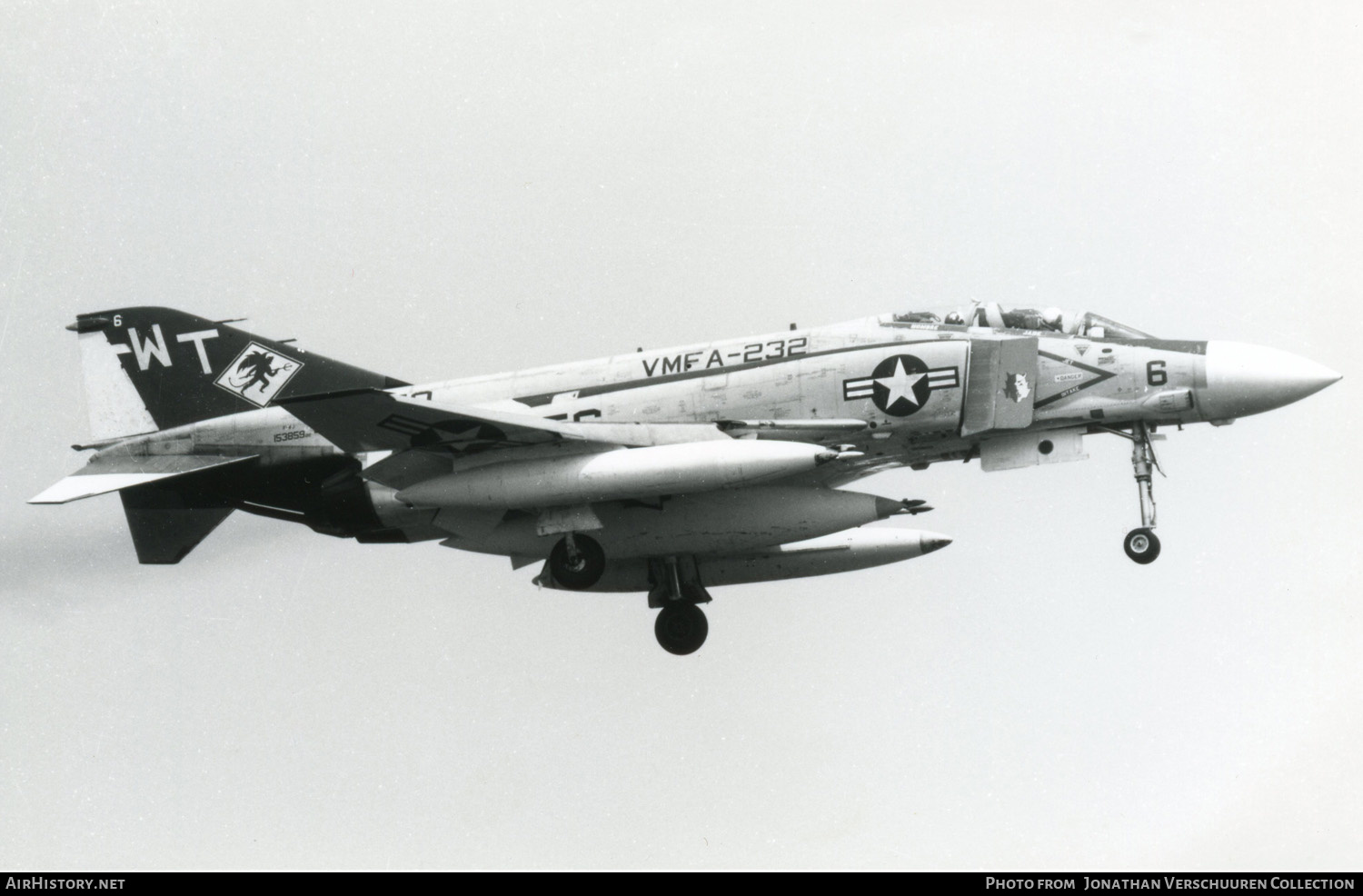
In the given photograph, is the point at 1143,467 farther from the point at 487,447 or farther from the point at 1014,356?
the point at 487,447

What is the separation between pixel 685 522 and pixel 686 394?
1511 mm

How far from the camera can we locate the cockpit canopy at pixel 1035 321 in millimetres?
18172

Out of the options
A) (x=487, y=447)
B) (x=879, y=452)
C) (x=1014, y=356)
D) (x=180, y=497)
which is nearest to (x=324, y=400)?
(x=487, y=447)

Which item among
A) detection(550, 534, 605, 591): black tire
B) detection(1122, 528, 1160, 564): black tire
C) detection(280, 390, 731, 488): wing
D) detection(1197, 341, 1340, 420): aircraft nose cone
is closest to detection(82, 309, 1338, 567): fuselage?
detection(1197, 341, 1340, 420): aircraft nose cone

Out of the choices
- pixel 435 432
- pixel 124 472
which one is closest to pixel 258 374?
pixel 124 472

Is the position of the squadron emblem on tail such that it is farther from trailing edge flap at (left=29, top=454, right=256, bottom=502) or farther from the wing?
the wing

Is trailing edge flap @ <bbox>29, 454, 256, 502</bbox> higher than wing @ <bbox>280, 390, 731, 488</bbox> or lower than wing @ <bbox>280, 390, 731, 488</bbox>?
lower

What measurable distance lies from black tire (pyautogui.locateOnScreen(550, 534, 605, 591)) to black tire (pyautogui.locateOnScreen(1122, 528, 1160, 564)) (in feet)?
17.6

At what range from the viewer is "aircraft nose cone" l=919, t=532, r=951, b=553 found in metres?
20.2

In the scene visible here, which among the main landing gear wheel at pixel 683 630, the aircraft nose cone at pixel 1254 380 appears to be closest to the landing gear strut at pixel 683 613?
the main landing gear wheel at pixel 683 630

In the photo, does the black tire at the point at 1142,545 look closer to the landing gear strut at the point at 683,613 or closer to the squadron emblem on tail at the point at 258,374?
the landing gear strut at the point at 683,613

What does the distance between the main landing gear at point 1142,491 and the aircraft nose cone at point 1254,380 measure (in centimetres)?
65

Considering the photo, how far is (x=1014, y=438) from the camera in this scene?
59.8ft

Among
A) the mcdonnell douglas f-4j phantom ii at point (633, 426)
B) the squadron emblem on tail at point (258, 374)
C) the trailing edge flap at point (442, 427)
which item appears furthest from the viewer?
the squadron emblem on tail at point (258, 374)
